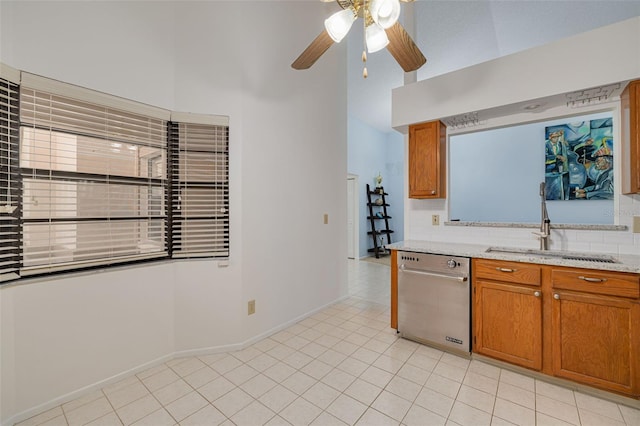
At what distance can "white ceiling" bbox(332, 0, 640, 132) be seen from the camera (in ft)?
9.30

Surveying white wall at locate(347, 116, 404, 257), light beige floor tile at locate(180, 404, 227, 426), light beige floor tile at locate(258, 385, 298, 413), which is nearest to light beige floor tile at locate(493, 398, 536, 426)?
light beige floor tile at locate(258, 385, 298, 413)

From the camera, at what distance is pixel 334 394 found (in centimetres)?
184

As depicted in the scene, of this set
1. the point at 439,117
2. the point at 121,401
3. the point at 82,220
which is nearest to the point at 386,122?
the point at 439,117

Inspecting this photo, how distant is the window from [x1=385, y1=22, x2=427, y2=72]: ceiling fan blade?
4.95ft

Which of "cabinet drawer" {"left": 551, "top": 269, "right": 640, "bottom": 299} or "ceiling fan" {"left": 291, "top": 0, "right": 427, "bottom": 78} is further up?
"ceiling fan" {"left": 291, "top": 0, "right": 427, "bottom": 78}

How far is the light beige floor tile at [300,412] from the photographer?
5.28ft

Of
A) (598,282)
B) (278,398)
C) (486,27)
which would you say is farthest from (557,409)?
(486,27)

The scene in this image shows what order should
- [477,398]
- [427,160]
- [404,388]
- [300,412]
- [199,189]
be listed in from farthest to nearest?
[427,160] < [199,189] < [404,388] < [477,398] < [300,412]

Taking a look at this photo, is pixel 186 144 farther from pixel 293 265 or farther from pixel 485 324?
pixel 485 324

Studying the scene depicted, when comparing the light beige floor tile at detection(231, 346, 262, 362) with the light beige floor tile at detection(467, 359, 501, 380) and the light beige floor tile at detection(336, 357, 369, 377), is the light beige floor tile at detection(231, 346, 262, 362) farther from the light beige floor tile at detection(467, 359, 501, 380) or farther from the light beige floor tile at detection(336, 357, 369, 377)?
the light beige floor tile at detection(467, 359, 501, 380)

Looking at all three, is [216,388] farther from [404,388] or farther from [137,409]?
[404,388]

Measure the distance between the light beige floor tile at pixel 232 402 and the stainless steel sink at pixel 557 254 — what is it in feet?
7.26

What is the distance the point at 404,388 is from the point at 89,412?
2080mm

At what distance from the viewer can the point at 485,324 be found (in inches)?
84.5
